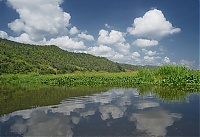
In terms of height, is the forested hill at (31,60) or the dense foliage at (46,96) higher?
the forested hill at (31,60)

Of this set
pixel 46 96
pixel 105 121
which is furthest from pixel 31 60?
pixel 105 121

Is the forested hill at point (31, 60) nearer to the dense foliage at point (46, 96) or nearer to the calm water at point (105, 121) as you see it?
the dense foliage at point (46, 96)

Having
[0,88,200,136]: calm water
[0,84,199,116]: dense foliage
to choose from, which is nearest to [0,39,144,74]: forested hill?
[0,84,199,116]: dense foliage

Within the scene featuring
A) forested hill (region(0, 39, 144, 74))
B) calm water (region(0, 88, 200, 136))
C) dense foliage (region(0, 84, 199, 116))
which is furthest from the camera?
forested hill (region(0, 39, 144, 74))

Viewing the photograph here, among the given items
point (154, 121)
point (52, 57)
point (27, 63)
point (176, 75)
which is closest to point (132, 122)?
point (154, 121)

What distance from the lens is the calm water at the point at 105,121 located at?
8.02m

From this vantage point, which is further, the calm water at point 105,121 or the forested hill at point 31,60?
the forested hill at point 31,60

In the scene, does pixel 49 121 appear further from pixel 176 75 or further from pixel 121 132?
pixel 176 75

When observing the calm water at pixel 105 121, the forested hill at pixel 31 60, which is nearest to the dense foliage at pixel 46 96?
the calm water at pixel 105 121

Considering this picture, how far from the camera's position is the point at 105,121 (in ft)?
31.3

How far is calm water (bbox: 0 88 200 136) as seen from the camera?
8.02m

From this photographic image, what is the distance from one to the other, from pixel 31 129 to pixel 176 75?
23.2 m

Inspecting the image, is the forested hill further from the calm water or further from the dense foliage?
the calm water

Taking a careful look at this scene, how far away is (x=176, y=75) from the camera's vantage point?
92.9ft
